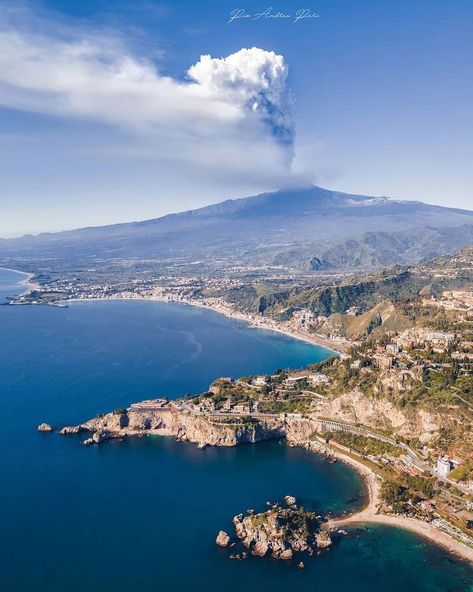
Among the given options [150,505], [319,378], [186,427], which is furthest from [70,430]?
[319,378]

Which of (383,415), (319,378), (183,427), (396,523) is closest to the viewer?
(396,523)

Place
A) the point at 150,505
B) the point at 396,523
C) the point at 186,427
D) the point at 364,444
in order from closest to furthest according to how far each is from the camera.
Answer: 1. the point at 396,523
2. the point at 150,505
3. the point at 364,444
4. the point at 186,427

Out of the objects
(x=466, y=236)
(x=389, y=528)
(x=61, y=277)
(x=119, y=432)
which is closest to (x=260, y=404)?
(x=119, y=432)

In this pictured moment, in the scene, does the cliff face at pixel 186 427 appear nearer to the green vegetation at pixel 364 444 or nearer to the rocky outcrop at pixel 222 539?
the green vegetation at pixel 364 444

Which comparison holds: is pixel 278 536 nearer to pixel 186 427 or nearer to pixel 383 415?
pixel 186 427

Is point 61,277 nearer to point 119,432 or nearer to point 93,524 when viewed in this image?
point 119,432

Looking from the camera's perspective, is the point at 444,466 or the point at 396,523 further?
the point at 444,466

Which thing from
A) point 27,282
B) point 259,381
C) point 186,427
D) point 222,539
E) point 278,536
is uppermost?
point 259,381

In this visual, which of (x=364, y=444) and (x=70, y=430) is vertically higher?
(x=364, y=444)

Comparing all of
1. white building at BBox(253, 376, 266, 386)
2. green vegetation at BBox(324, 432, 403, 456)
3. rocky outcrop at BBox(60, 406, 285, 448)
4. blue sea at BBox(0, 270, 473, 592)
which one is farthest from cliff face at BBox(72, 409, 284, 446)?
white building at BBox(253, 376, 266, 386)
